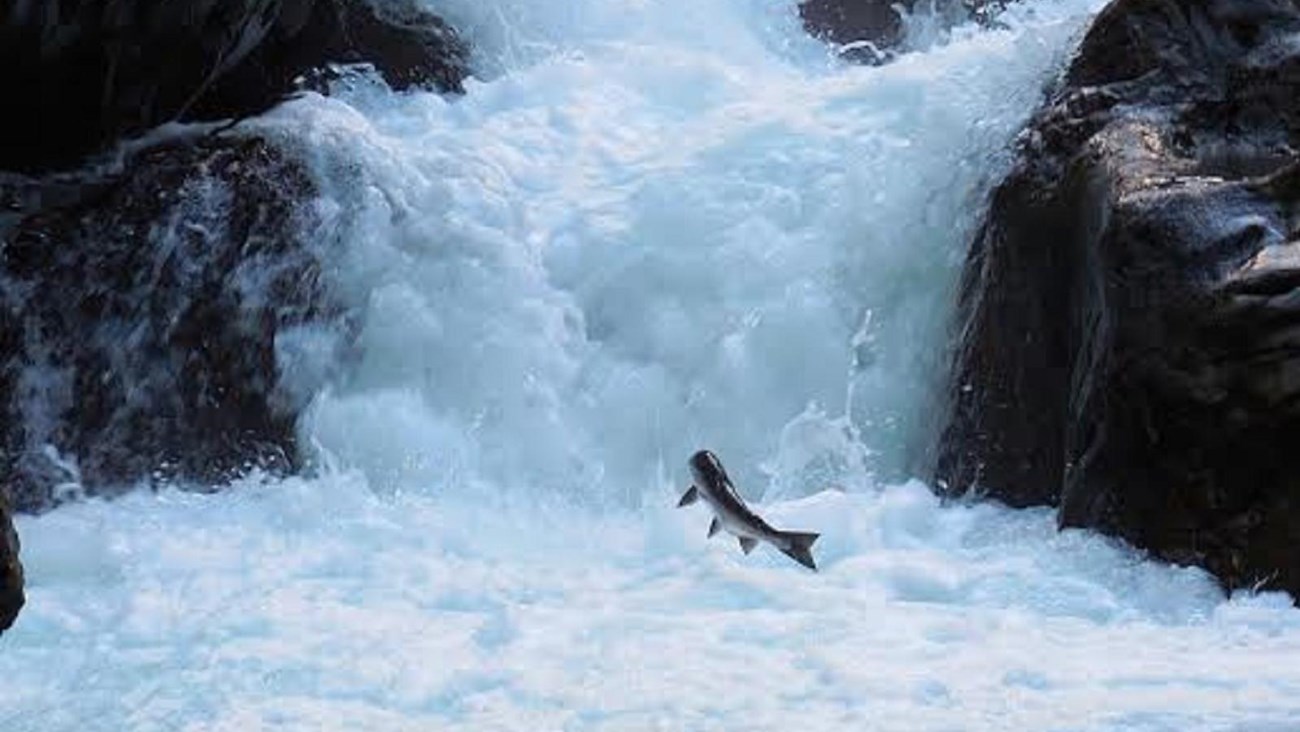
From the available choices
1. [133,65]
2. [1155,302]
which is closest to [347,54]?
[133,65]

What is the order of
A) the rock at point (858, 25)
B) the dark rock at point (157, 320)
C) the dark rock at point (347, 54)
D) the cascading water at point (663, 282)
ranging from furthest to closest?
the rock at point (858, 25), the dark rock at point (347, 54), the cascading water at point (663, 282), the dark rock at point (157, 320)

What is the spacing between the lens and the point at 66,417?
8023 mm

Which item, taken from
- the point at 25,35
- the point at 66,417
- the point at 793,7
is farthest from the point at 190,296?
the point at 793,7

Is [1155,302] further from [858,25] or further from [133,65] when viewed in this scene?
[858,25]

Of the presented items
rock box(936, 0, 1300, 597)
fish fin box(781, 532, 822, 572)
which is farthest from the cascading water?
fish fin box(781, 532, 822, 572)

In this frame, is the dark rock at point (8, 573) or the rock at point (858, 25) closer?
the dark rock at point (8, 573)

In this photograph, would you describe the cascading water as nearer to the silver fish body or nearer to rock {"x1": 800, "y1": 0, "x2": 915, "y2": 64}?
the silver fish body

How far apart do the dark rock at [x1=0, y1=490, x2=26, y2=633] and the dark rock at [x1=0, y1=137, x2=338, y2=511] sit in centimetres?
257

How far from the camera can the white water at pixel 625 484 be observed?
5.08 m

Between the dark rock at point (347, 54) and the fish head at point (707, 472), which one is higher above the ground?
the dark rock at point (347, 54)

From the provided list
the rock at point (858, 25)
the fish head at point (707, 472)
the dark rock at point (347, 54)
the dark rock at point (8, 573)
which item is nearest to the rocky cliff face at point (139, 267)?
the dark rock at point (347, 54)

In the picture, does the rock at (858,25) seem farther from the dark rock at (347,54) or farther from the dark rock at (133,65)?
the dark rock at (133,65)

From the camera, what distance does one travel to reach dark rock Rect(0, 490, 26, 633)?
16.3 ft

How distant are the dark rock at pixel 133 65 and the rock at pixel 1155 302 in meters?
4.23
